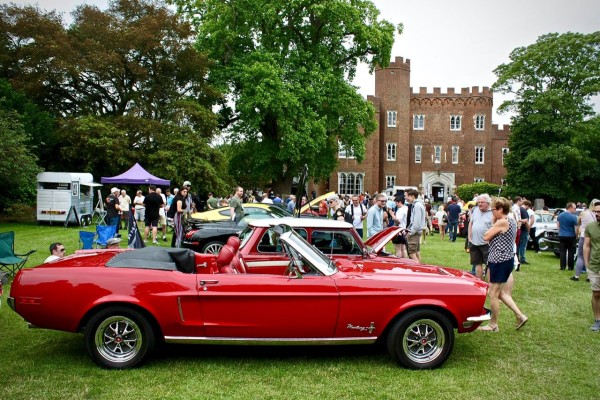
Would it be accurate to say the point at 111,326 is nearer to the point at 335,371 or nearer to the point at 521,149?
the point at 335,371

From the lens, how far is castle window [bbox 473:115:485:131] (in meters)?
56.2

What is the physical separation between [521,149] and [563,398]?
3931 cm

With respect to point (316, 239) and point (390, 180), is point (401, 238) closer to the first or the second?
point (316, 239)

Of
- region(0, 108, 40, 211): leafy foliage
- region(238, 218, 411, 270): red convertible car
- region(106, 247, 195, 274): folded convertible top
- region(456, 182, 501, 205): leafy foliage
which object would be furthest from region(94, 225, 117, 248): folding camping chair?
region(456, 182, 501, 205): leafy foliage

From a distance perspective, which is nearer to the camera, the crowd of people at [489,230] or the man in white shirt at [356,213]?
the crowd of people at [489,230]

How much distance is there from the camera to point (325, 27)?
3144cm

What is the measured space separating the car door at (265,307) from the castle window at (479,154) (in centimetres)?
5540

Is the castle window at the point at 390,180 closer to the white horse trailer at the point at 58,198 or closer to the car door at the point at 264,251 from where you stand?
the white horse trailer at the point at 58,198

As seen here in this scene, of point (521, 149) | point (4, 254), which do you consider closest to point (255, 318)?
point (4, 254)

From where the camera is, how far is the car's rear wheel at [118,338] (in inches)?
199

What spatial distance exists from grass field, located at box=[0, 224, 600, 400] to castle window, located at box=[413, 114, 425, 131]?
168 feet

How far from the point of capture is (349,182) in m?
54.4

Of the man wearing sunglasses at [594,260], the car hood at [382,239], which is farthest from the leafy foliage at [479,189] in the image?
the man wearing sunglasses at [594,260]

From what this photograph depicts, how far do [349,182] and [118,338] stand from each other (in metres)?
49.9
